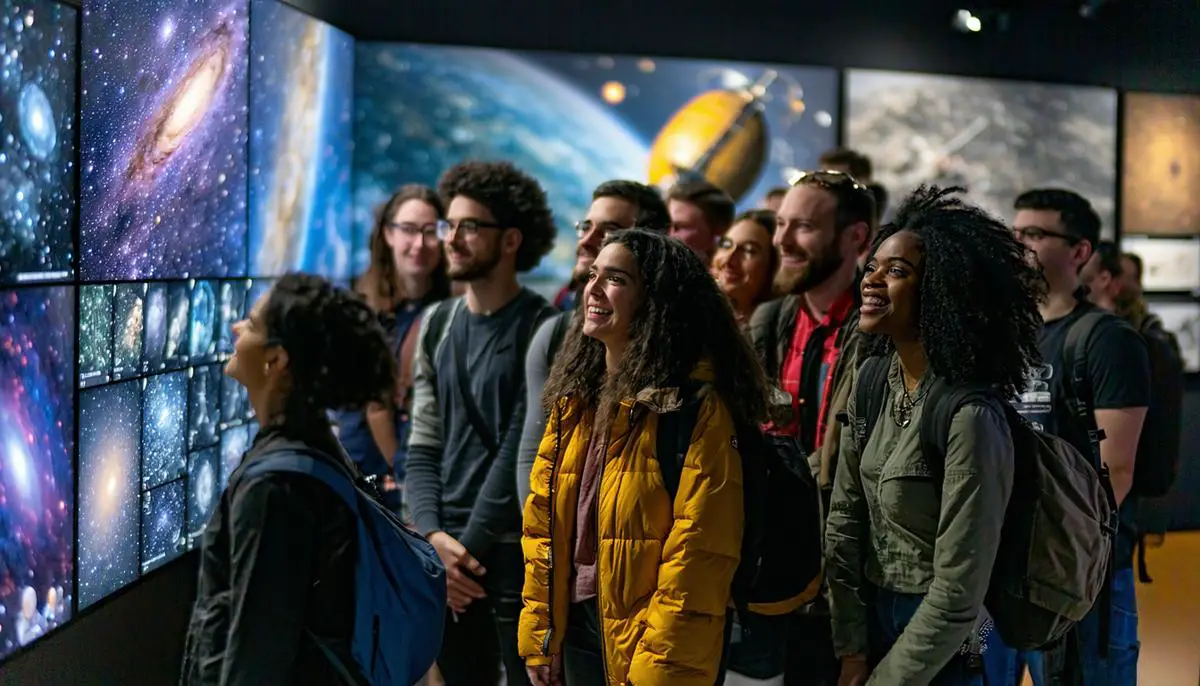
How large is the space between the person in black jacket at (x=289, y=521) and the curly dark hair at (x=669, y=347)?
0.64 m

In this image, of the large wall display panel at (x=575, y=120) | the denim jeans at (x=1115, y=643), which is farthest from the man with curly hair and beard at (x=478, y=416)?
the large wall display panel at (x=575, y=120)

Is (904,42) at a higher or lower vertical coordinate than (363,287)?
higher

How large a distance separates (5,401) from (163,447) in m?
1.00

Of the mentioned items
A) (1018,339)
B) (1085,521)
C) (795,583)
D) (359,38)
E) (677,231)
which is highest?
(359,38)

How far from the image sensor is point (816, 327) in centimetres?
338

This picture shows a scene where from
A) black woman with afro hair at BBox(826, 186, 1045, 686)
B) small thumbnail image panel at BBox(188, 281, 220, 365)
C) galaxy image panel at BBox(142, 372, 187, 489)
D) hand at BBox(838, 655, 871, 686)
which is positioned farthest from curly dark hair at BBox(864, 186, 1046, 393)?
small thumbnail image panel at BBox(188, 281, 220, 365)

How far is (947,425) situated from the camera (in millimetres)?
2350

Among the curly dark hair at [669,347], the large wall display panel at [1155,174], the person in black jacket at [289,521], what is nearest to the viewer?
the person in black jacket at [289,521]

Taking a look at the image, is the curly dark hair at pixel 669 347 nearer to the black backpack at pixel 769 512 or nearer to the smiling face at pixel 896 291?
the black backpack at pixel 769 512

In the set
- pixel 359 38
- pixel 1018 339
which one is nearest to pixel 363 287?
pixel 359 38

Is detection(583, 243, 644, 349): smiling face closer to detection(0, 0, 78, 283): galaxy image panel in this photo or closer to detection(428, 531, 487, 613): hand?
detection(428, 531, 487, 613): hand

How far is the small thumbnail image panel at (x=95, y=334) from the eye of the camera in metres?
3.15

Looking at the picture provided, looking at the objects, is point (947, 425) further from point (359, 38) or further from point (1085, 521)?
point (359, 38)

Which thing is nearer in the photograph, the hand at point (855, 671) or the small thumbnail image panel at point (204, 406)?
the hand at point (855, 671)
